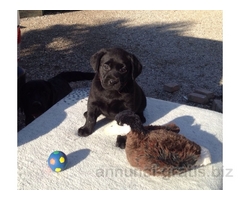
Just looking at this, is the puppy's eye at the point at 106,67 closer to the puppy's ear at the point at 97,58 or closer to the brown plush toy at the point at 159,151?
the puppy's ear at the point at 97,58

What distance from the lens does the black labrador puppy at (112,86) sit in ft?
6.11

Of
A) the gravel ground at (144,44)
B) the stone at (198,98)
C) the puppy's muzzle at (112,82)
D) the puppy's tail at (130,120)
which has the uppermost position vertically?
the puppy's muzzle at (112,82)

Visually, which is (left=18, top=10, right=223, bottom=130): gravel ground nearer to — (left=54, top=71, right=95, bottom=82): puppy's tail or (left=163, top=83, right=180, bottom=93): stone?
(left=163, top=83, right=180, bottom=93): stone

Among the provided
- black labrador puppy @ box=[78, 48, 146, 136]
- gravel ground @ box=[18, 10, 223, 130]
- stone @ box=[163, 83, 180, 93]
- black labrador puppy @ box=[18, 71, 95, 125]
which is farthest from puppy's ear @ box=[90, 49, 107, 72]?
stone @ box=[163, 83, 180, 93]

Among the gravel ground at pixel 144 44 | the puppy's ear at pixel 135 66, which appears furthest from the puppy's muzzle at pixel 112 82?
the gravel ground at pixel 144 44

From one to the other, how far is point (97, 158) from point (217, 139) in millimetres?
741

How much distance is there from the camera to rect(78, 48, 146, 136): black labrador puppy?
1.86m

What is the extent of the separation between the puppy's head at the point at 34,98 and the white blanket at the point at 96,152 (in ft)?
0.51

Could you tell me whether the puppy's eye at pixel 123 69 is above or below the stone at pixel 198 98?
above

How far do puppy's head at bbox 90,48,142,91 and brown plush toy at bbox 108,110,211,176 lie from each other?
0.68 ft

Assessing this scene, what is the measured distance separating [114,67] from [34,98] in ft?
2.81

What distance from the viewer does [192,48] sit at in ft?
16.4

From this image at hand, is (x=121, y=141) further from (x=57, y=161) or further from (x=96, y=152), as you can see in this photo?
(x=57, y=161)
